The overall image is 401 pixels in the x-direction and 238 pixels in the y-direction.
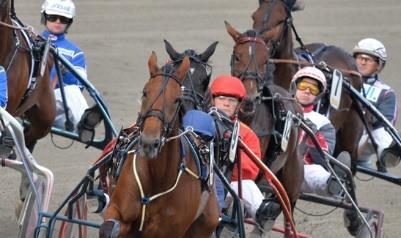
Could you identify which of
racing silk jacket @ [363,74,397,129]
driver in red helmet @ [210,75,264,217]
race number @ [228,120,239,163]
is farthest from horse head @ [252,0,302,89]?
race number @ [228,120,239,163]

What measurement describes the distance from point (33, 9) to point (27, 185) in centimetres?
802

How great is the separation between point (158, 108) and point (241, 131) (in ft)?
5.45

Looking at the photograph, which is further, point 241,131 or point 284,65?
point 284,65

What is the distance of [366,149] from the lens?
11.9 metres

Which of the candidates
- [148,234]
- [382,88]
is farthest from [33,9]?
[148,234]

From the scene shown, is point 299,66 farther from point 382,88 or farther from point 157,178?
point 157,178

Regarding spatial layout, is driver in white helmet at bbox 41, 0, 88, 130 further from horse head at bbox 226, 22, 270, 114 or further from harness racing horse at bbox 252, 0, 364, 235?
horse head at bbox 226, 22, 270, 114

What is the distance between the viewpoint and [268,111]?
32.2 ft

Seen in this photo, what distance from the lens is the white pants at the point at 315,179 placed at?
10086 millimetres

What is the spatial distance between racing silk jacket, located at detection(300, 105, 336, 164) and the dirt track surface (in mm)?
2363

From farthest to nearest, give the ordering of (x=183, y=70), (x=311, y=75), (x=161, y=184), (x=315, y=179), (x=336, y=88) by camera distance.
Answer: (x=336, y=88) < (x=311, y=75) < (x=315, y=179) < (x=161, y=184) < (x=183, y=70)

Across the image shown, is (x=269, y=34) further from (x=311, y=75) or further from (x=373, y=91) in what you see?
(x=373, y=91)

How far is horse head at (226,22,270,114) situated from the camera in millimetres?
9523

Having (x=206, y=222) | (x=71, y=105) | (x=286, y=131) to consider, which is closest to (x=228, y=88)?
(x=286, y=131)
